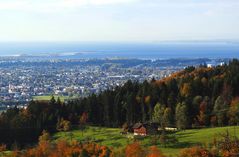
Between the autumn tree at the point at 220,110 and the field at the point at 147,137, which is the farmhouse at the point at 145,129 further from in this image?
the autumn tree at the point at 220,110

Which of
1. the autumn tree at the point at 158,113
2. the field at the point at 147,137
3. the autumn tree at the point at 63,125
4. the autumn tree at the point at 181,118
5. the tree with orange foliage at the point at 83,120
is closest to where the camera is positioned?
the field at the point at 147,137

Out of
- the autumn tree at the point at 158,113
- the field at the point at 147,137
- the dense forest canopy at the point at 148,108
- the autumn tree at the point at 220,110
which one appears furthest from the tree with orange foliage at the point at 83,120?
the autumn tree at the point at 220,110

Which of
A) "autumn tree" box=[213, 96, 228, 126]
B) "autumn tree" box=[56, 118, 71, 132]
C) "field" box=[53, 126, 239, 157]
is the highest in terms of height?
"autumn tree" box=[213, 96, 228, 126]

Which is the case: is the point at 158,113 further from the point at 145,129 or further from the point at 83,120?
the point at 83,120

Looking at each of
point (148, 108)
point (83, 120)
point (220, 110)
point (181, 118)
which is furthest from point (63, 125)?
point (220, 110)

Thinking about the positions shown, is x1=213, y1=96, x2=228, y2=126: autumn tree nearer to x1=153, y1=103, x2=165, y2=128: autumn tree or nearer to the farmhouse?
x1=153, y1=103, x2=165, y2=128: autumn tree

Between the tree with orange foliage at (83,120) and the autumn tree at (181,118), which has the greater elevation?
the autumn tree at (181,118)

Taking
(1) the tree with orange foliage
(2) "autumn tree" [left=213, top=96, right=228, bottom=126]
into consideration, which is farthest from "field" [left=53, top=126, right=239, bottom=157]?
(2) "autumn tree" [left=213, top=96, right=228, bottom=126]
